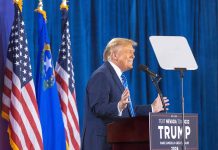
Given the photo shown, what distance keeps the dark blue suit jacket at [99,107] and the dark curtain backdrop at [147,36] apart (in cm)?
158

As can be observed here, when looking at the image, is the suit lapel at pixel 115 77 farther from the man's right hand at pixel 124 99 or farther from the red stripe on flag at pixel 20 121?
the red stripe on flag at pixel 20 121

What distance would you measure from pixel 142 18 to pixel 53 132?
234 cm

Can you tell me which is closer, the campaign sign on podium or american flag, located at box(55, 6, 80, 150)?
the campaign sign on podium

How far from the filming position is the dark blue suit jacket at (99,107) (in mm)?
4199

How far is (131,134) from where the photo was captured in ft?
11.8

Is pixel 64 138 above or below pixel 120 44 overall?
below

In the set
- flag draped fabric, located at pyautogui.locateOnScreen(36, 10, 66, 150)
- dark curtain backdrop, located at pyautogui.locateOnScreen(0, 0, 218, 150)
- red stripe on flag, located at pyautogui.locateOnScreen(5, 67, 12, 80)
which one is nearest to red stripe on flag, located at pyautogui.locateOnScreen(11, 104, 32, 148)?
red stripe on flag, located at pyautogui.locateOnScreen(5, 67, 12, 80)

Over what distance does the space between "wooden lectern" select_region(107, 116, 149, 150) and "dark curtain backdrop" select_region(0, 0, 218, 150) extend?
7.55 ft

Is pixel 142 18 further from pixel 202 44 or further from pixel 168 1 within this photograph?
pixel 202 44

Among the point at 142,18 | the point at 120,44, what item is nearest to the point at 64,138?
the point at 120,44

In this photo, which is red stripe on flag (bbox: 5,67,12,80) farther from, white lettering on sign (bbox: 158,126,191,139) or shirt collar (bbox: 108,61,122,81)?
white lettering on sign (bbox: 158,126,191,139)

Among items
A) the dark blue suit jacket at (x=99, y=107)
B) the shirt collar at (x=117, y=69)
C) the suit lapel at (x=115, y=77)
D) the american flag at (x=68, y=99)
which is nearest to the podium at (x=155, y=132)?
the dark blue suit jacket at (x=99, y=107)

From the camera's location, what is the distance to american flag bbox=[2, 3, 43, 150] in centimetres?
445

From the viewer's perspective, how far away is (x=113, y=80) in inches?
173
